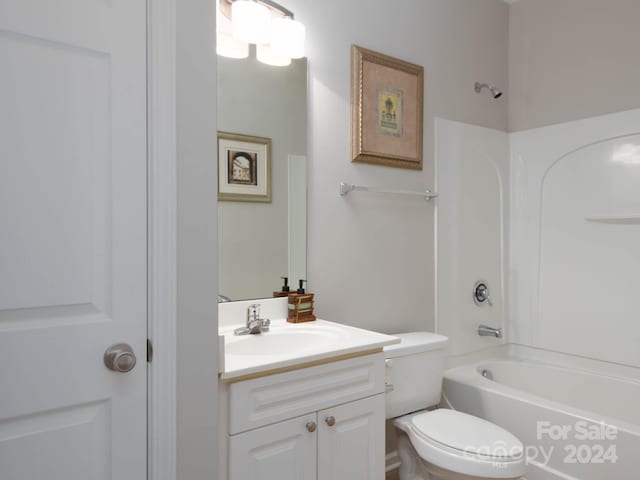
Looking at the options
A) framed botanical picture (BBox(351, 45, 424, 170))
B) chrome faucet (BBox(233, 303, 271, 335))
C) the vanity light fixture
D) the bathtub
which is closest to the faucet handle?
chrome faucet (BBox(233, 303, 271, 335))

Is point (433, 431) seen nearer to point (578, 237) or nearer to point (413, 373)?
point (413, 373)

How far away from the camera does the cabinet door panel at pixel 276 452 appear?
1264 millimetres

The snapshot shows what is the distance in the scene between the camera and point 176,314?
1.09 metres

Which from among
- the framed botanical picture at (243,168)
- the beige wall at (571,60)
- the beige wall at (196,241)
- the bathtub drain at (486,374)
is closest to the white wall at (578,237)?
the beige wall at (571,60)

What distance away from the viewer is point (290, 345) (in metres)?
1.74

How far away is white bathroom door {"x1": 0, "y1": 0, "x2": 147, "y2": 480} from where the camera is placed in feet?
3.05

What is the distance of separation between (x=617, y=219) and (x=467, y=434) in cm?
155

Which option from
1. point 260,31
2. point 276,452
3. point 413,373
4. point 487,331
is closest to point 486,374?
point 487,331

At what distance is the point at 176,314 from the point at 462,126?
213 centimetres

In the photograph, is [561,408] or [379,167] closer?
[561,408]

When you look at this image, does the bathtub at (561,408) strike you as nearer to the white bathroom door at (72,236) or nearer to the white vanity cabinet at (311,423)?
the white vanity cabinet at (311,423)

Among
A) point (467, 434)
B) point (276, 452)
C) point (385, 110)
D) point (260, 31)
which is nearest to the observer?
point (276, 452)

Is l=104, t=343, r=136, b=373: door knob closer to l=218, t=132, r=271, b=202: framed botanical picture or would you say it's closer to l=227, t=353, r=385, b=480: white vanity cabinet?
l=227, t=353, r=385, b=480: white vanity cabinet

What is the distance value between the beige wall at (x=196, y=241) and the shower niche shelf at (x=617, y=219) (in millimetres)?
2283
